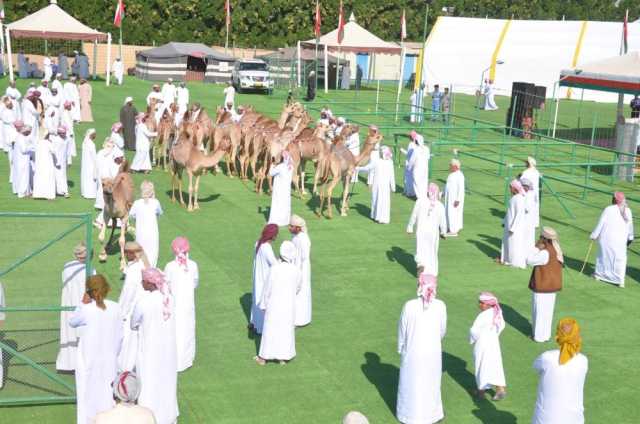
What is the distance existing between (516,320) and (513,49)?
112 feet

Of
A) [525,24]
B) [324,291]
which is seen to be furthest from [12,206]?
[525,24]

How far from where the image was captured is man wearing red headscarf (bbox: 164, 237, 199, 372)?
9.26 meters

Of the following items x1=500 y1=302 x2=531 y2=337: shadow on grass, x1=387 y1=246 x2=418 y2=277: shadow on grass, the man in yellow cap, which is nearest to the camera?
the man in yellow cap

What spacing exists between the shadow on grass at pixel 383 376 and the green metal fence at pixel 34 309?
3.27 m

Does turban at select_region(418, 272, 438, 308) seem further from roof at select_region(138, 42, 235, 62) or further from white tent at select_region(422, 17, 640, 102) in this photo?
roof at select_region(138, 42, 235, 62)

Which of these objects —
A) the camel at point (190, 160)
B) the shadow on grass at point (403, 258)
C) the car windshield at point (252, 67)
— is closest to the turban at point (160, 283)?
the shadow on grass at point (403, 258)

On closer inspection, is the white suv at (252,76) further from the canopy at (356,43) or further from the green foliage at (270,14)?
the green foliage at (270,14)

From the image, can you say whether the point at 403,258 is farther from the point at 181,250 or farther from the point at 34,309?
the point at 34,309

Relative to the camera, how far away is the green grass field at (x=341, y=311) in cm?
888

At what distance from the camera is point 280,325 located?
375 inches

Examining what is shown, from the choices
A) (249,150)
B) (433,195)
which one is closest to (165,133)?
(249,150)

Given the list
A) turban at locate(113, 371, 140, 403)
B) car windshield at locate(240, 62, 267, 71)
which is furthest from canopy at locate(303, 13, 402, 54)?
turban at locate(113, 371, 140, 403)

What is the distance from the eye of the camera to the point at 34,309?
803cm

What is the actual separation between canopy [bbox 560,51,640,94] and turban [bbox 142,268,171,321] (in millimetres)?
20493
